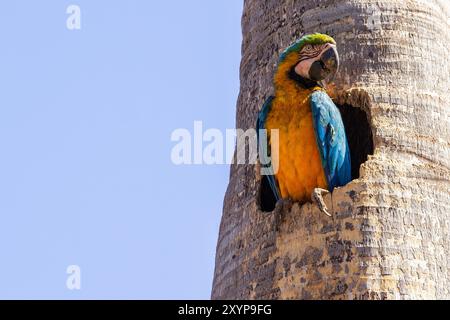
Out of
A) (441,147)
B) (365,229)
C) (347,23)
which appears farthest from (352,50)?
(365,229)

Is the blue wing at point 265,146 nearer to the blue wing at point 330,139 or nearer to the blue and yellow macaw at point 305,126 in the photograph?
the blue and yellow macaw at point 305,126

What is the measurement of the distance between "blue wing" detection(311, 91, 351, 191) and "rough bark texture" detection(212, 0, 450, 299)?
15 cm

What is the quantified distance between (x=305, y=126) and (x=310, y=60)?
37 centimetres

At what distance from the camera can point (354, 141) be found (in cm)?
745

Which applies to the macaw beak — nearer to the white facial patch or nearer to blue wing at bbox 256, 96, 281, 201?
the white facial patch

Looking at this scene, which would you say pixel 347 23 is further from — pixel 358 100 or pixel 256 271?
pixel 256 271

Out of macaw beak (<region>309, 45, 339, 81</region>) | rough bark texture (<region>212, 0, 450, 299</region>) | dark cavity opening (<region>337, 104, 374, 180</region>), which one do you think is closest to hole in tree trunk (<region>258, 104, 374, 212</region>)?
dark cavity opening (<region>337, 104, 374, 180</region>)

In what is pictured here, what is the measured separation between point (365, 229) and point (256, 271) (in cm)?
66

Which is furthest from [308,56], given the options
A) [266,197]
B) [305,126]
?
[266,197]

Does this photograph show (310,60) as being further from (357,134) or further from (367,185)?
(367,185)

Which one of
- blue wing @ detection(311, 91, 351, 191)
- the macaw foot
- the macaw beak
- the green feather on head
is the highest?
the green feather on head

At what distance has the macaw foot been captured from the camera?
6445mm

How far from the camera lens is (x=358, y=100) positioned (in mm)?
6855

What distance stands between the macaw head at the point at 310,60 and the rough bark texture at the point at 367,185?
0.13 metres
